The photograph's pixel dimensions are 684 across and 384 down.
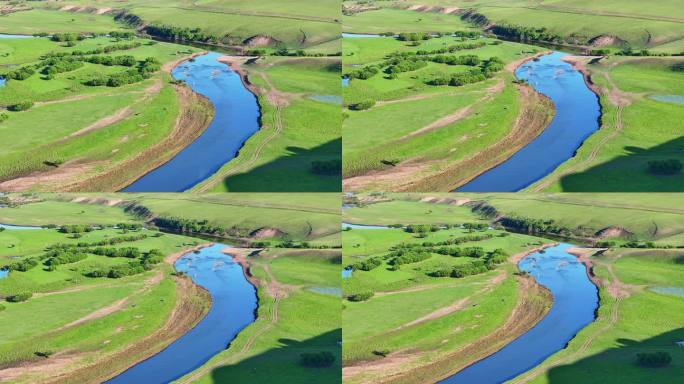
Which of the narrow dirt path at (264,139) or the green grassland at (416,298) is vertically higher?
the narrow dirt path at (264,139)

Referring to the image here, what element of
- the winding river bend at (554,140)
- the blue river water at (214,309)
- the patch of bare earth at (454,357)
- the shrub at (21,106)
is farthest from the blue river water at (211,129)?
the patch of bare earth at (454,357)

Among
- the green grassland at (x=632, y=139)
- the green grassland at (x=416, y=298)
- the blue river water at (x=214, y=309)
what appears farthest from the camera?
the blue river water at (x=214, y=309)

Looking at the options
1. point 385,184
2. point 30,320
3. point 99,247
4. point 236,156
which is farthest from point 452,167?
point 30,320

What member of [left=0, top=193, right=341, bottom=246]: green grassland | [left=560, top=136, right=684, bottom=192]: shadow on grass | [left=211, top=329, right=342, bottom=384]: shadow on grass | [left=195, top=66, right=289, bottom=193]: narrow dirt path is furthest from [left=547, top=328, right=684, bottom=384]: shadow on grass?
[left=195, top=66, right=289, bottom=193]: narrow dirt path

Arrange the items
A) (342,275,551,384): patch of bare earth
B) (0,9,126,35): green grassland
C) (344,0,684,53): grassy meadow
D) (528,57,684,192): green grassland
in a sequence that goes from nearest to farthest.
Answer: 1. (528,57,684,192): green grassland
2. (342,275,551,384): patch of bare earth
3. (344,0,684,53): grassy meadow
4. (0,9,126,35): green grassland

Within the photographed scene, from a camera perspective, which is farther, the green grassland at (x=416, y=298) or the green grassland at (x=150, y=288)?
the green grassland at (x=416, y=298)

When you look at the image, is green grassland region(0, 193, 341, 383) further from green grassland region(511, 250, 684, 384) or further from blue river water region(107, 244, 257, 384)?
green grassland region(511, 250, 684, 384)

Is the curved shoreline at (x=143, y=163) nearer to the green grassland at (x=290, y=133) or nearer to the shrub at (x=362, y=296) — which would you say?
the green grassland at (x=290, y=133)
